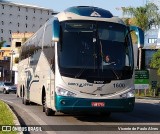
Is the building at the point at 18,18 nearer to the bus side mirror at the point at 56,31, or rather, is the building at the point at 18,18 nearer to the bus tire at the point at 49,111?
the bus tire at the point at 49,111

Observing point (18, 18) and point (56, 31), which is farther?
point (18, 18)

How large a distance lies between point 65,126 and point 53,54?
8.80 ft


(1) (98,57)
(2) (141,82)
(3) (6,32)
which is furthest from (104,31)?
(3) (6,32)

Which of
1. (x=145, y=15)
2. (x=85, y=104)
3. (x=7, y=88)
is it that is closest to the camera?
(x=85, y=104)

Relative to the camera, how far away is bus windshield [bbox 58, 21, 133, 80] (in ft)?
49.2

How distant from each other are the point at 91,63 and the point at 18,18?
159133 mm

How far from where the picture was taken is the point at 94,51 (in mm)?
15211

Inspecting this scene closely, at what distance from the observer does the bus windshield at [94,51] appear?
1500cm

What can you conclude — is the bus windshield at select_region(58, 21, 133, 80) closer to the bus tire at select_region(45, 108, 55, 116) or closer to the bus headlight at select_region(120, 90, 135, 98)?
the bus headlight at select_region(120, 90, 135, 98)

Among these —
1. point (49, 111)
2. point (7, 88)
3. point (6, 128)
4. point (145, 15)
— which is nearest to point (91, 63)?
point (49, 111)

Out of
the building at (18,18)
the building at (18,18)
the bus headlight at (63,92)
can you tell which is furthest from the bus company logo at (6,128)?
the building at (18,18)

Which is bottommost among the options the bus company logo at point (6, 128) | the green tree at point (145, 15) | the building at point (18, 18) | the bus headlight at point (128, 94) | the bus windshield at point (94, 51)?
the bus company logo at point (6, 128)

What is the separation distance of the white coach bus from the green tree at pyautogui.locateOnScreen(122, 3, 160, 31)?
31.8 meters

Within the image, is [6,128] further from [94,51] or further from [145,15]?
[145,15]
